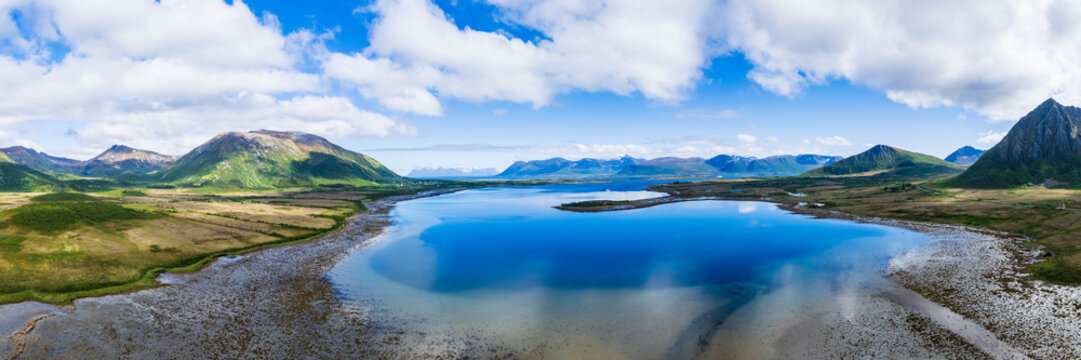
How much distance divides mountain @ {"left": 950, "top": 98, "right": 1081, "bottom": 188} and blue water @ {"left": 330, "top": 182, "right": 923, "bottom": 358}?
10298 centimetres

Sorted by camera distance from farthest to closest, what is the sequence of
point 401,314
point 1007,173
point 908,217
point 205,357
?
point 1007,173
point 908,217
point 401,314
point 205,357

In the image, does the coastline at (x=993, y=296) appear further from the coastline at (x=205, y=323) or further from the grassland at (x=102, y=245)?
the grassland at (x=102, y=245)

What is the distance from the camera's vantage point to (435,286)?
49.4m

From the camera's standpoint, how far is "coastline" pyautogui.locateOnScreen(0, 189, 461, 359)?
30.9 m

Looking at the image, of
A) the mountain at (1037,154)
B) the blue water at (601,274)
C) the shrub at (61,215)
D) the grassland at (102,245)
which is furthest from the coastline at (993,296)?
the mountain at (1037,154)

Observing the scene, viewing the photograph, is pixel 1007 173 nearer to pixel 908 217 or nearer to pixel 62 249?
pixel 908 217

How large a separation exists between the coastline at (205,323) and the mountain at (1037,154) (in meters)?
200

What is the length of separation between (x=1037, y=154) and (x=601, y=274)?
203 m

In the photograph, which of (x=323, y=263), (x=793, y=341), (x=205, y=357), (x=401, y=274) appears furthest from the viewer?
(x=323, y=263)

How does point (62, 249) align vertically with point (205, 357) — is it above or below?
above

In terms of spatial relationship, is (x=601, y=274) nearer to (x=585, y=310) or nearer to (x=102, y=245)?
(x=585, y=310)

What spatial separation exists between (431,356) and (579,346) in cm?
1129

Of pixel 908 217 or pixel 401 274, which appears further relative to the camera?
pixel 908 217

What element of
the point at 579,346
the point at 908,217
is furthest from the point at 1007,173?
the point at 579,346
